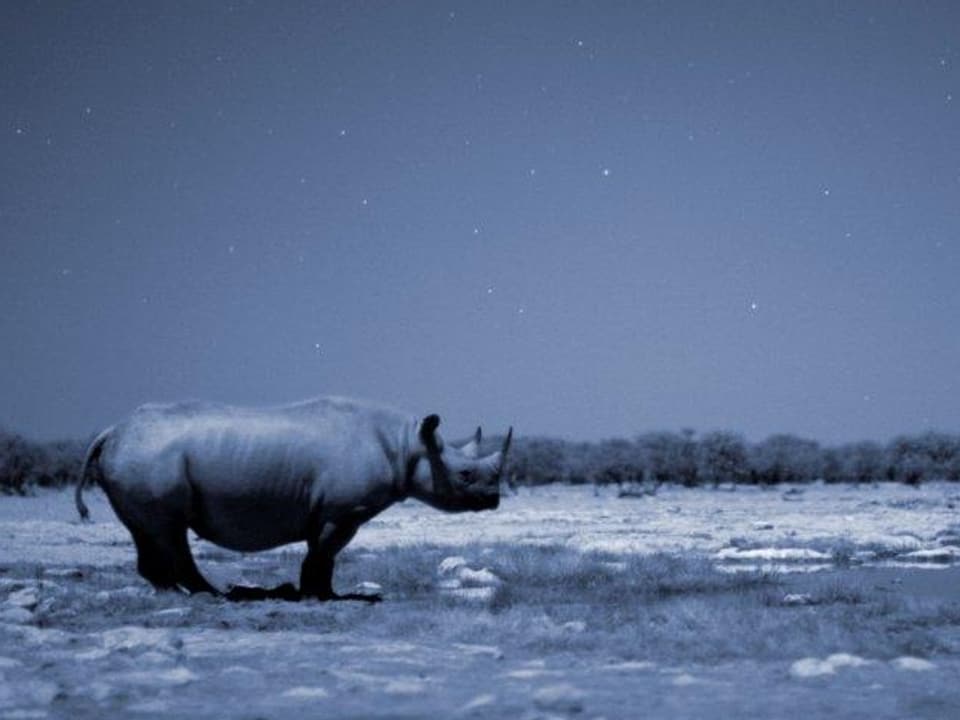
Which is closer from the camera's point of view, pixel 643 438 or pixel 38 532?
pixel 38 532

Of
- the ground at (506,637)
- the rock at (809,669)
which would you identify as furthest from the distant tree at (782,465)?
the rock at (809,669)

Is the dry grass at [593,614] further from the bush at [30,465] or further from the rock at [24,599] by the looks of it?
the bush at [30,465]

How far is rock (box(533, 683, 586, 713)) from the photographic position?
6.23 metres

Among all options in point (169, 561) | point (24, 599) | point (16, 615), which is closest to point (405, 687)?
point (16, 615)

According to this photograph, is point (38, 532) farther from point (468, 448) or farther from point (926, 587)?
point (926, 587)

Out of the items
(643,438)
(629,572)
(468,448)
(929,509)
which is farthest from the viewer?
(643,438)

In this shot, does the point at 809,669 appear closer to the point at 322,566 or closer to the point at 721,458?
the point at 322,566

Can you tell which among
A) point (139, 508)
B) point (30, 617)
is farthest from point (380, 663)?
point (139, 508)

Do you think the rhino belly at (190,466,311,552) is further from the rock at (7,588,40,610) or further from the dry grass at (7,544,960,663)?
the rock at (7,588,40,610)

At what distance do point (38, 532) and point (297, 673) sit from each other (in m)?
17.1

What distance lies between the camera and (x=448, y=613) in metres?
10.2

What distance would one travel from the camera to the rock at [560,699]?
6.23 meters

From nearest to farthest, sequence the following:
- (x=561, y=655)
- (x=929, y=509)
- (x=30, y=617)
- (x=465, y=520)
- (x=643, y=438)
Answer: (x=561, y=655) < (x=30, y=617) < (x=465, y=520) < (x=929, y=509) < (x=643, y=438)

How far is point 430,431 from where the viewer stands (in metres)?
12.1
